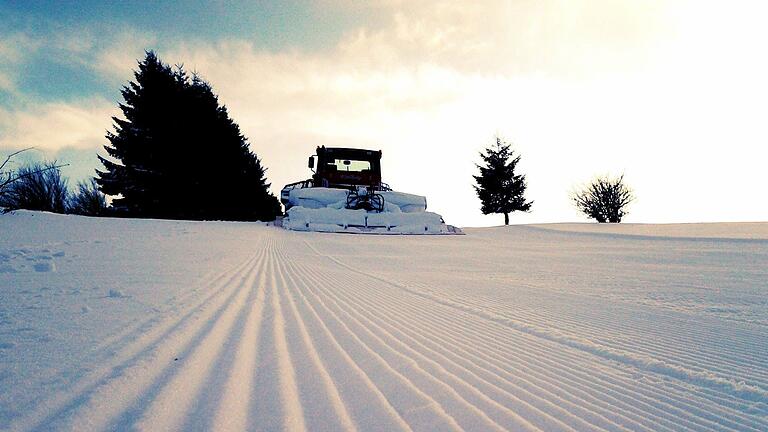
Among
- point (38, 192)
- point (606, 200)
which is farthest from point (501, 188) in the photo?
point (38, 192)

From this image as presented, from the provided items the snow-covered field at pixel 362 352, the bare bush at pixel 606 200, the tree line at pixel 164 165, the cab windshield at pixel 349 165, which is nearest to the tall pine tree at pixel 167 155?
the tree line at pixel 164 165

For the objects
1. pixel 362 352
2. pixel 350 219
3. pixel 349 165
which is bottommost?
pixel 362 352

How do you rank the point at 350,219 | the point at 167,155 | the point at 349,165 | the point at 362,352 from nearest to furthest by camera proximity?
the point at 362,352 < the point at 350,219 < the point at 349,165 < the point at 167,155

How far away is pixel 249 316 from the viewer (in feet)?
8.07

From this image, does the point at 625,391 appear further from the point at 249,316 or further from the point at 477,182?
the point at 477,182

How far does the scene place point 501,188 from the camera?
32.0 meters

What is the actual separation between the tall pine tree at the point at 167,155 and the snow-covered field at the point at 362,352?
56.2ft

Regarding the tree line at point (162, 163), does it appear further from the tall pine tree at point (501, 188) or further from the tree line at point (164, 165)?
the tall pine tree at point (501, 188)

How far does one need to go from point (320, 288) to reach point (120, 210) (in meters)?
19.6

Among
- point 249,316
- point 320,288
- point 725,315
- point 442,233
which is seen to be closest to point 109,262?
point 320,288

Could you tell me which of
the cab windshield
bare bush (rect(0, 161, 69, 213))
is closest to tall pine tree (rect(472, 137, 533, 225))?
the cab windshield

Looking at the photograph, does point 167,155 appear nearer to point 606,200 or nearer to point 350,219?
point 350,219

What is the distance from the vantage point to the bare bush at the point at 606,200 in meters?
32.8

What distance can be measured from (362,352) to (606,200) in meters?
37.0
